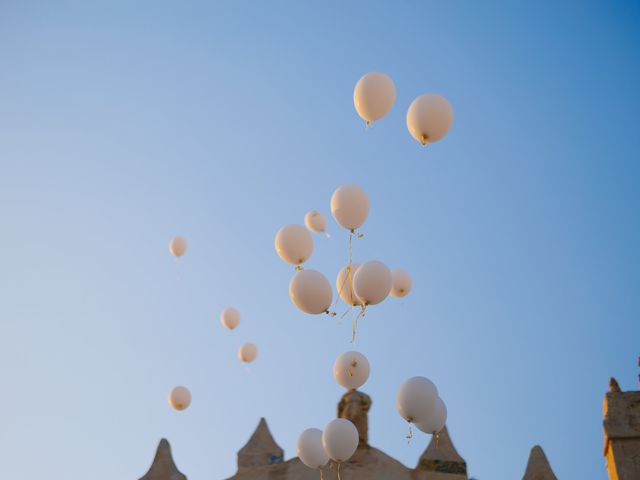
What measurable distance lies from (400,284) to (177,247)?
6036mm

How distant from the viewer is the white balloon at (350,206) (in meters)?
9.49

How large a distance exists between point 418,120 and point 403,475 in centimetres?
635

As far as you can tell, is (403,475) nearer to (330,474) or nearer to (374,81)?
(330,474)

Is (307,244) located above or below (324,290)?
above

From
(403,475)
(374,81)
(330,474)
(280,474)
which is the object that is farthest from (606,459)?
(374,81)

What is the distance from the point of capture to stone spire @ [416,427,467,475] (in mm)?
12492

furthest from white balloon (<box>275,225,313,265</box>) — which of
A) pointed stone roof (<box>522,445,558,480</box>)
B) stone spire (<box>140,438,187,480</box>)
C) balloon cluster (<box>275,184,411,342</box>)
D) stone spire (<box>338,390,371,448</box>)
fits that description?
stone spire (<box>140,438,187,480</box>)

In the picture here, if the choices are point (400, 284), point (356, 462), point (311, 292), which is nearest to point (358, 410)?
point (356, 462)

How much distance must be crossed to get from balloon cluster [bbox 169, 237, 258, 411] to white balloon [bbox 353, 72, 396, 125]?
6.19m

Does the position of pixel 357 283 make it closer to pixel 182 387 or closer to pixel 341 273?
pixel 341 273

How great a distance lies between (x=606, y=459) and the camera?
41.0 feet

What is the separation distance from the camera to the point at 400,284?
10719mm

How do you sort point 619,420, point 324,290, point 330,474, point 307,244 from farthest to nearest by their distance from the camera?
point 330,474
point 619,420
point 307,244
point 324,290

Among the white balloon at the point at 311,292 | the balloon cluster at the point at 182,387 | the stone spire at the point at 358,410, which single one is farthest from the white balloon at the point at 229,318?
the white balloon at the point at 311,292
